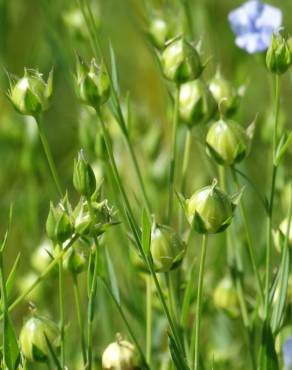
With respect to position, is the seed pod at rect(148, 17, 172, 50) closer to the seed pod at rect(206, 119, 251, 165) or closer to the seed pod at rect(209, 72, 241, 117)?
the seed pod at rect(209, 72, 241, 117)

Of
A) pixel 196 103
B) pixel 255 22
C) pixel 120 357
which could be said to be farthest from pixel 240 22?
pixel 120 357

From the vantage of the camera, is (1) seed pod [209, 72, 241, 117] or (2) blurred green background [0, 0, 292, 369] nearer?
(1) seed pod [209, 72, 241, 117]

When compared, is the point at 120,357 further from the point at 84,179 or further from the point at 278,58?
the point at 278,58

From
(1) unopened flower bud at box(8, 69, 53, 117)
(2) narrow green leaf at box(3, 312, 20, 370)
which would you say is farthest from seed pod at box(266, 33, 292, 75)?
(2) narrow green leaf at box(3, 312, 20, 370)

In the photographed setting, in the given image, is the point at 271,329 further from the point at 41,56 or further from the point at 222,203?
the point at 41,56

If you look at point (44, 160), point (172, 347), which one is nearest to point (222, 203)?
point (172, 347)

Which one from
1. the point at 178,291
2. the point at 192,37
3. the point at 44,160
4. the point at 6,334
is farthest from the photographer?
the point at 44,160
